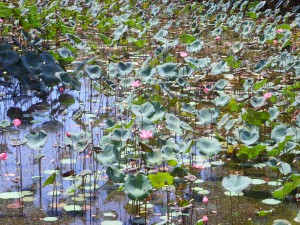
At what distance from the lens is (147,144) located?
4.30m

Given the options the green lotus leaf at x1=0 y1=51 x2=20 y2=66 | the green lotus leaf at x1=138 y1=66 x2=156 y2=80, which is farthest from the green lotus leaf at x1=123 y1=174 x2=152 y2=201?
the green lotus leaf at x1=0 y1=51 x2=20 y2=66

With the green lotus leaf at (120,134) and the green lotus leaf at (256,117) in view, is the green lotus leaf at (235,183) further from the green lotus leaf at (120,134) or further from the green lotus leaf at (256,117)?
the green lotus leaf at (256,117)

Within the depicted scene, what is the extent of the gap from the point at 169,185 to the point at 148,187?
10.2 inches

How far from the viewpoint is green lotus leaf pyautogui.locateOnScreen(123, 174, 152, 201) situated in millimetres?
3015

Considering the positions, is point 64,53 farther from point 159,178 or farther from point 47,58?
point 159,178

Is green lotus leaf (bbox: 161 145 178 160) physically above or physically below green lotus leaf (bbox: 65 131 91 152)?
below

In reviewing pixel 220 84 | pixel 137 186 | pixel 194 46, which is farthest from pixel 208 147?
pixel 194 46

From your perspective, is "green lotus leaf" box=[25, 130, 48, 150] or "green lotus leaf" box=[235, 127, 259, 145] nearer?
"green lotus leaf" box=[25, 130, 48, 150]

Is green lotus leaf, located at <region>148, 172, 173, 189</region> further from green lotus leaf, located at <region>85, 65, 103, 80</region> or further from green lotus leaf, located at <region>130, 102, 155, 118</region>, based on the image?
green lotus leaf, located at <region>85, 65, 103, 80</region>

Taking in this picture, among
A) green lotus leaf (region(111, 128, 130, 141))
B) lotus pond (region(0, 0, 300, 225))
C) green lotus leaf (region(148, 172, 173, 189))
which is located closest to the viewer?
green lotus leaf (region(148, 172, 173, 189))

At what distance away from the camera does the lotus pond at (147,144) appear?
329 centimetres

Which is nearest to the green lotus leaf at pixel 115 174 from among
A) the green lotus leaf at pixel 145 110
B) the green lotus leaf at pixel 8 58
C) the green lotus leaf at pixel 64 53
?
the green lotus leaf at pixel 145 110

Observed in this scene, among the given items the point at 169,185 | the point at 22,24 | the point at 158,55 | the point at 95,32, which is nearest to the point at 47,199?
the point at 169,185

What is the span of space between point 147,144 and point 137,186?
49.5 inches
